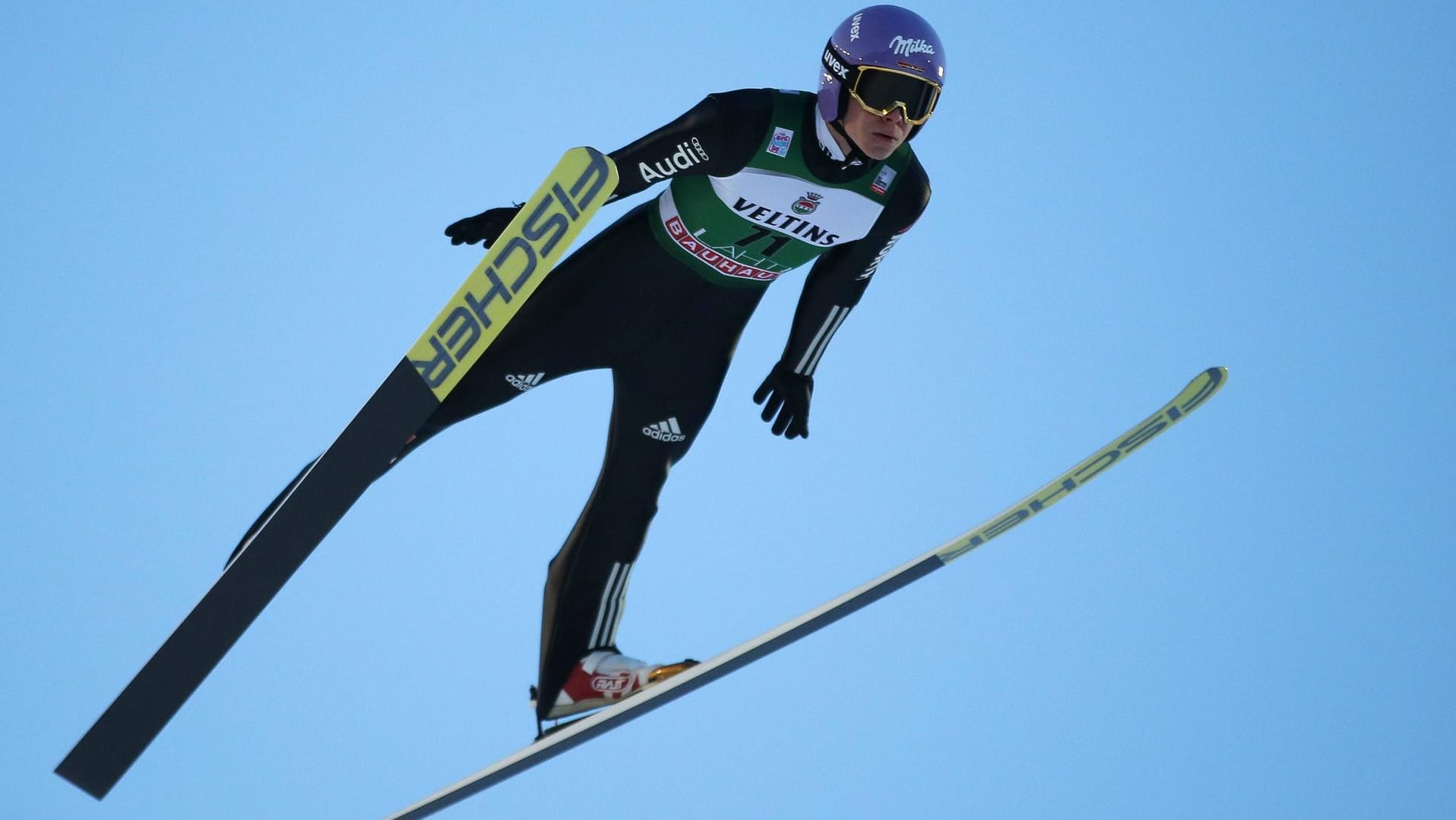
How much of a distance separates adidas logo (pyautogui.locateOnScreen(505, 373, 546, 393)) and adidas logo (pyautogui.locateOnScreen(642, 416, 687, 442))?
0.26 m

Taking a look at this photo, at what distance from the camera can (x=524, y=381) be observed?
156 inches

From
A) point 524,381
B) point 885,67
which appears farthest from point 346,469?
point 885,67

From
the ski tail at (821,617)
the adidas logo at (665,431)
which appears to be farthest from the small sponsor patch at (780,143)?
the ski tail at (821,617)

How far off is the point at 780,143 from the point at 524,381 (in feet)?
2.44

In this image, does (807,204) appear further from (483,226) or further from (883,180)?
(483,226)

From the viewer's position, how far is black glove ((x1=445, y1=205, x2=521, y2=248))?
3.71 meters

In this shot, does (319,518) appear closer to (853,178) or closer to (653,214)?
(653,214)

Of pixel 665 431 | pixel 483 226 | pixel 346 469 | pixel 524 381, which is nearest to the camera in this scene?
pixel 346 469

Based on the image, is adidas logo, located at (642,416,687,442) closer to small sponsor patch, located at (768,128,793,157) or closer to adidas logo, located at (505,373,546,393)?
adidas logo, located at (505,373,546,393)

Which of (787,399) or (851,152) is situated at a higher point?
(851,152)

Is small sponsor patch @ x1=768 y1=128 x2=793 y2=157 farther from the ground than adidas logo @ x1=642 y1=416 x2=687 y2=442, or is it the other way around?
small sponsor patch @ x1=768 y1=128 x2=793 y2=157

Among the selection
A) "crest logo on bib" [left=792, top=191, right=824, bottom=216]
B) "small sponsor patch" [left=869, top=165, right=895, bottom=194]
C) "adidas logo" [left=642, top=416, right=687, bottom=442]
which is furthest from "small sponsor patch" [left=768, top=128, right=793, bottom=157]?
"adidas logo" [left=642, top=416, right=687, bottom=442]

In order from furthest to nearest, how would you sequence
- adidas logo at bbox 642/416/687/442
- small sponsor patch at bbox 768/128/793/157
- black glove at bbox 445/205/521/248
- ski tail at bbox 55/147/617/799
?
1. adidas logo at bbox 642/416/687/442
2. small sponsor patch at bbox 768/128/793/157
3. black glove at bbox 445/205/521/248
4. ski tail at bbox 55/147/617/799

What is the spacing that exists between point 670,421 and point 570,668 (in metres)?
0.59
